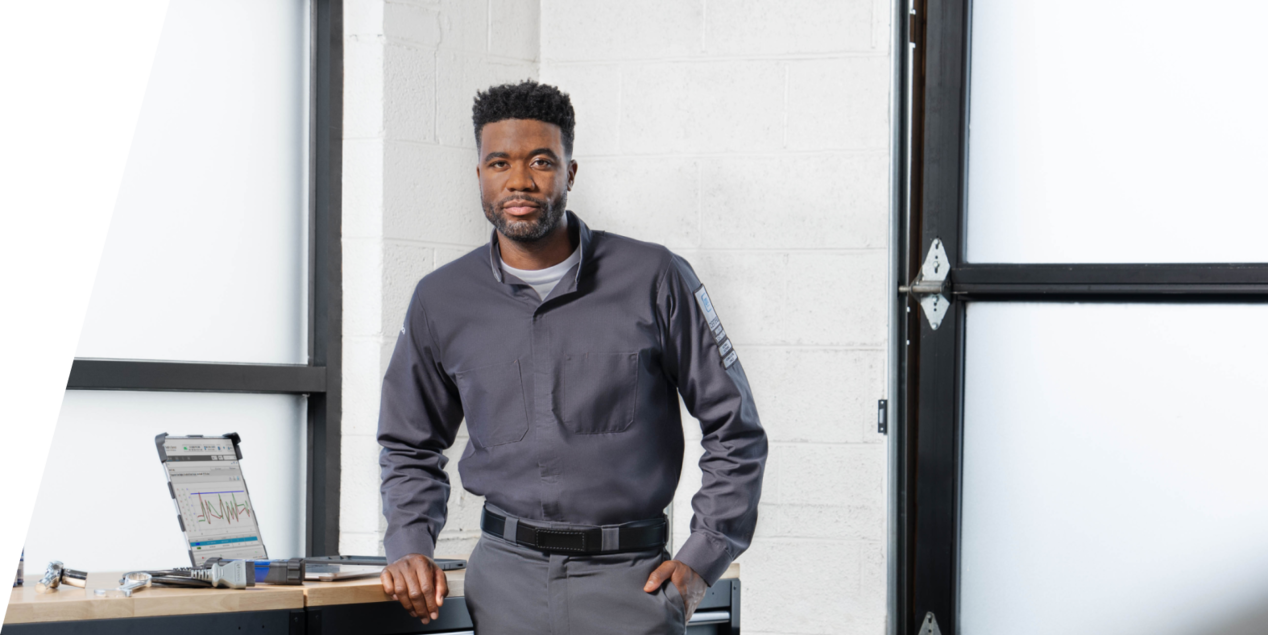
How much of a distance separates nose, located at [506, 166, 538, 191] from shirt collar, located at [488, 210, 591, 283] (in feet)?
0.38

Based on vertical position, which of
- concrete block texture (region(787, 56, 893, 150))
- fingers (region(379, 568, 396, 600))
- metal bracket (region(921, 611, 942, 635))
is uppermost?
concrete block texture (region(787, 56, 893, 150))

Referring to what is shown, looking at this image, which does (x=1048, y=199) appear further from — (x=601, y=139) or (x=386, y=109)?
(x=386, y=109)

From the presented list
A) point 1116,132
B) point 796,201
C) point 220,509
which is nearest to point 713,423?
point 796,201

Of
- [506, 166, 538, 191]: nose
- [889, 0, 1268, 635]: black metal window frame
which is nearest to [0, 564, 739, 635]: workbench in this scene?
[506, 166, 538, 191]: nose

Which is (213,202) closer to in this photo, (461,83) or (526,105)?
(461,83)

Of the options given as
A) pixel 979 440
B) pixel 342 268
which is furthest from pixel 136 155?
pixel 979 440

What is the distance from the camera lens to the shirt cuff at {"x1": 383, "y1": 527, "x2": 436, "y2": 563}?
5.85ft

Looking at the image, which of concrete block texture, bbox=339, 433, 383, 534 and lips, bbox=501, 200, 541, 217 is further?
concrete block texture, bbox=339, 433, 383, 534

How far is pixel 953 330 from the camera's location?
2590 millimetres

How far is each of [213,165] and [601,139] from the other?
85 cm

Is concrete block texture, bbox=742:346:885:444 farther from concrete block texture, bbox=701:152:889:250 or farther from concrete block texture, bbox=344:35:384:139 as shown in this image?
concrete block texture, bbox=344:35:384:139

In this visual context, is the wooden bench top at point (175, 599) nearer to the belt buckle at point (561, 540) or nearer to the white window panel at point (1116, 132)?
the belt buckle at point (561, 540)

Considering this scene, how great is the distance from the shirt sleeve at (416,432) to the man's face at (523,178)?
0.24 meters

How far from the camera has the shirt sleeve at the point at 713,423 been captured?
174 cm
